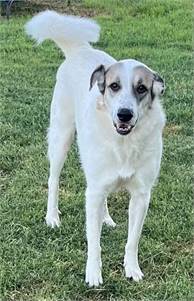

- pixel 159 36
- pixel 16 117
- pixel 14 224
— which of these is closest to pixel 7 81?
pixel 16 117

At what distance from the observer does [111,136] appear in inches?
147

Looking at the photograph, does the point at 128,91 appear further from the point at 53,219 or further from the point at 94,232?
the point at 53,219

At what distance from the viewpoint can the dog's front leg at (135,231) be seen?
3.87m

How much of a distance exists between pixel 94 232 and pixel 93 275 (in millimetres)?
230

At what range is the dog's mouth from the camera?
11.5ft

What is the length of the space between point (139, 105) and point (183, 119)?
9.52ft

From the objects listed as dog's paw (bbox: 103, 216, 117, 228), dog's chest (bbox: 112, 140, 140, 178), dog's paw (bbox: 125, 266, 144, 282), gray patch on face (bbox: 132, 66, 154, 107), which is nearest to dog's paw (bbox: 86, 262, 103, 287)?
dog's paw (bbox: 125, 266, 144, 282)

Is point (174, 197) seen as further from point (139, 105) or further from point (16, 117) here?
point (16, 117)

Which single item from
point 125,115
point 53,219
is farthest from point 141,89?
point 53,219

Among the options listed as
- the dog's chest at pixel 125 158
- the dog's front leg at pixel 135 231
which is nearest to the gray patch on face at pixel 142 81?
the dog's chest at pixel 125 158

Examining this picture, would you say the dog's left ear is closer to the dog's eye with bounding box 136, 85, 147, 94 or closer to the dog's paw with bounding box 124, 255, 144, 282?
the dog's eye with bounding box 136, 85, 147, 94

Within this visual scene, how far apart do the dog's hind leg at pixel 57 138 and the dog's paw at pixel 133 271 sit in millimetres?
715

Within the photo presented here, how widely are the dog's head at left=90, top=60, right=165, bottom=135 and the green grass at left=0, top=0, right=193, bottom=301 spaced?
0.87 m

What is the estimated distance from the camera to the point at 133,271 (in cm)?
388
